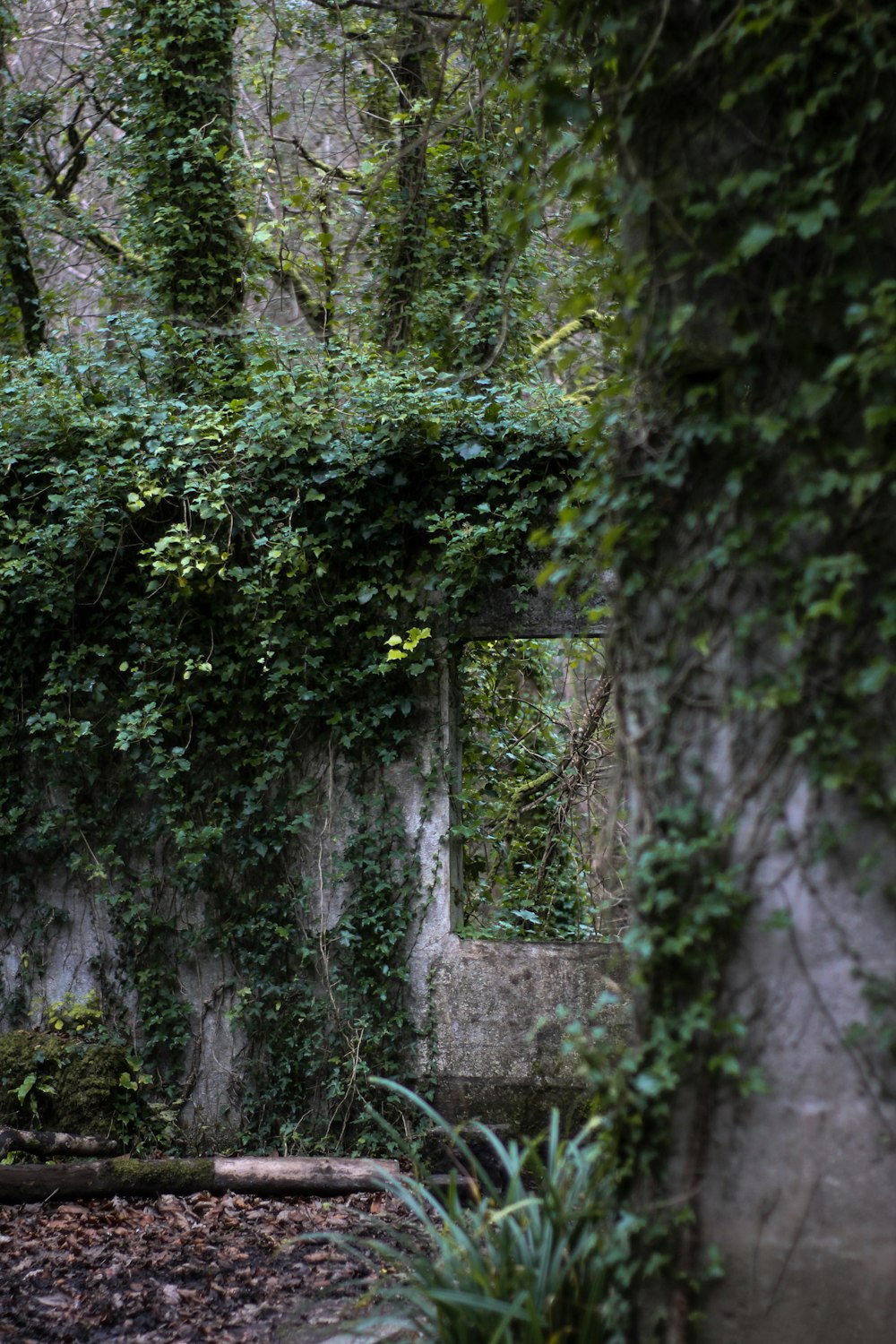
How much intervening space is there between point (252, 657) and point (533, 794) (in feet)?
7.26

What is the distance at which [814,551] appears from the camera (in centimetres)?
228

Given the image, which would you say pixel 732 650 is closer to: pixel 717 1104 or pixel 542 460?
pixel 717 1104

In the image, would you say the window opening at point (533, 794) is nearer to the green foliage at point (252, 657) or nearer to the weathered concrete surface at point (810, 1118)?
the green foliage at point (252, 657)

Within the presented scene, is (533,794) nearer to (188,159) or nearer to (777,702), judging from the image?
(777,702)

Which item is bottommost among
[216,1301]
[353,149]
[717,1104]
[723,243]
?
[216,1301]

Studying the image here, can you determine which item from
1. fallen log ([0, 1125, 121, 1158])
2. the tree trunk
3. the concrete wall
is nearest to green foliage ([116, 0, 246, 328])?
the concrete wall

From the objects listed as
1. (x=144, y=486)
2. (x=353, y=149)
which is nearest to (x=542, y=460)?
(x=144, y=486)

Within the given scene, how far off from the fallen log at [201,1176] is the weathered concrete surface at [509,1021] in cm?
56

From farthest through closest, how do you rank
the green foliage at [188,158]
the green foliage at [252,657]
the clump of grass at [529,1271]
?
the green foliage at [188,158]
the green foliage at [252,657]
the clump of grass at [529,1271]

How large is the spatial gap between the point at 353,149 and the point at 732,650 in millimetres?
8248

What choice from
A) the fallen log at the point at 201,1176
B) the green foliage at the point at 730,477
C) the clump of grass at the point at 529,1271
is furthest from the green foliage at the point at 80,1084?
the green foliage at the point at 730,477

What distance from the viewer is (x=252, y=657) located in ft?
17.8

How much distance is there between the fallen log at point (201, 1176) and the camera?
4.41m

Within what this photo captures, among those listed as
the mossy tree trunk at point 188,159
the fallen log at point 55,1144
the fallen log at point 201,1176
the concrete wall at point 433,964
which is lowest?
the fallen log at point 201,1176
